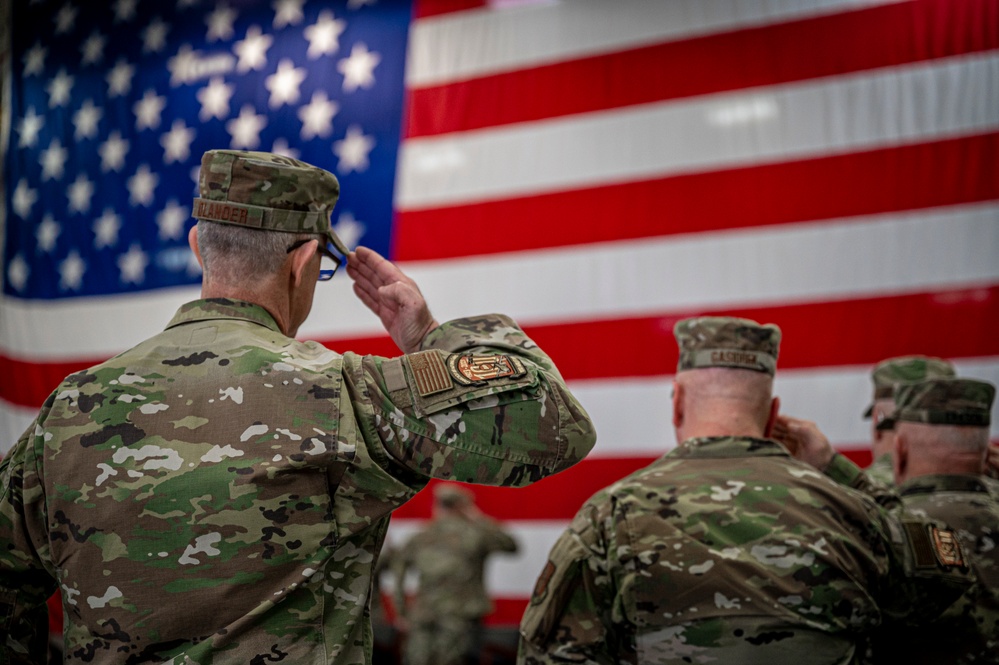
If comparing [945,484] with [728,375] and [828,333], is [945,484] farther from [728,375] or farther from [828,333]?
[828,333]

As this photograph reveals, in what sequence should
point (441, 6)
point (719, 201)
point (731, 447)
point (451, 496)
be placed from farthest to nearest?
1. point (451, 496)
2. point (441, 6)
3. point (719, 201)
4. point (731, 447)

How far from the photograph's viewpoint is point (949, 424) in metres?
2.24

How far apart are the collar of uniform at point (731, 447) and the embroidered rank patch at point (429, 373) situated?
33.0 inches

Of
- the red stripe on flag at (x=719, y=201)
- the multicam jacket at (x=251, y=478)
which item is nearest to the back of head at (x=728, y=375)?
the multicam jacket at (x=251, y=478)

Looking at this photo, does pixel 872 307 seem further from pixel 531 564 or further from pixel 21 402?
pixel 21 402

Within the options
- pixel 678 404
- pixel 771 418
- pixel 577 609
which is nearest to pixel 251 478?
pixel 577 609

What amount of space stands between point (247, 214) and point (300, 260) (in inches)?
3.7

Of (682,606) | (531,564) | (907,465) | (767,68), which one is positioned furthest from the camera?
(531,564)

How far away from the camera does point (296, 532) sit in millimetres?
1056

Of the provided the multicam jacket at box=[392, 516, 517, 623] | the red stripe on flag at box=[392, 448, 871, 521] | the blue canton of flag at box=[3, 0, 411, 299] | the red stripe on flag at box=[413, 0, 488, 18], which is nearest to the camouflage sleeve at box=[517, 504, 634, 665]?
the red stripe on flag at box=[392, 448, 871, 521]

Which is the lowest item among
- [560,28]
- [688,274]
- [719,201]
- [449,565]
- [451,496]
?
[449,565]

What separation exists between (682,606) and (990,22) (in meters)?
3.38

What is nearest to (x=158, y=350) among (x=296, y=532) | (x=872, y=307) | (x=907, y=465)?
(x=296, y=532)

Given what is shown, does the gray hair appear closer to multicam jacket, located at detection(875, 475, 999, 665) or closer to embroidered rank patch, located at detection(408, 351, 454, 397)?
embroidered rank patch, located at detection(408, 351, 454, 397)
